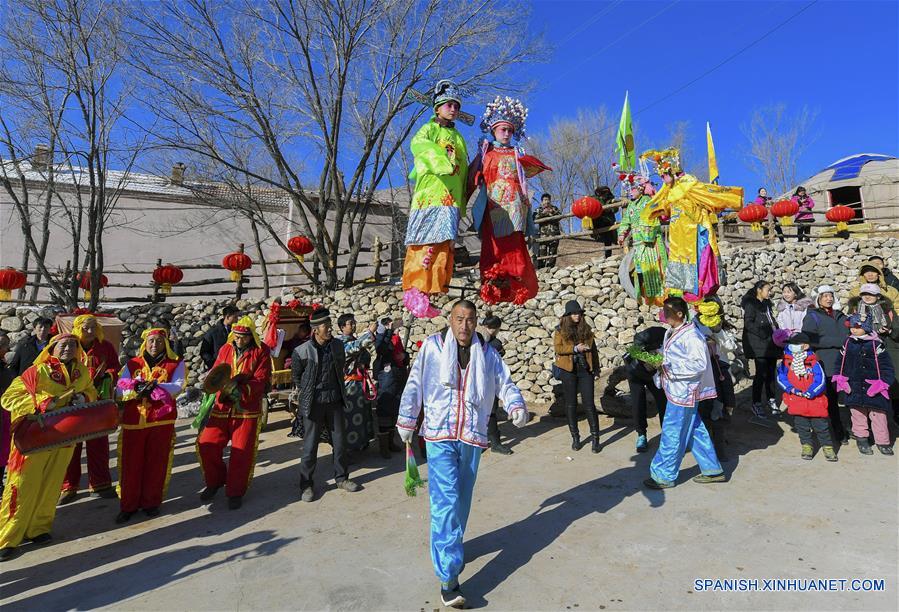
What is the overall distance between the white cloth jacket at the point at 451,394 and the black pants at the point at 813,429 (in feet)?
12.0

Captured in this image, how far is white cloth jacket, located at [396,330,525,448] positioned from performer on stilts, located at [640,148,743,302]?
2.74 m

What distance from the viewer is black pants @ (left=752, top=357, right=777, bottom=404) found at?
6.32 m

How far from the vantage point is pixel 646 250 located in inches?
207

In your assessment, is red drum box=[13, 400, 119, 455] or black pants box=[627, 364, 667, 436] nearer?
red drum box=[13, 400, 119, 455]

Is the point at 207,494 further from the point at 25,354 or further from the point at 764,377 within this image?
the point at 764,377

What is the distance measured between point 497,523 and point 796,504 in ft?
7.75

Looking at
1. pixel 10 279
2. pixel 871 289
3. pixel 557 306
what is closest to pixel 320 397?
pixel 871 289

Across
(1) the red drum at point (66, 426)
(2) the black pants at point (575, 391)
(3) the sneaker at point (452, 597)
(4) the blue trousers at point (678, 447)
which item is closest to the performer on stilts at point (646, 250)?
(2) the black pants at point (575, 391)

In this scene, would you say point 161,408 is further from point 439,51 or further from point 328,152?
point 439,51

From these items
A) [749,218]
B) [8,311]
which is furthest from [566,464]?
[8,311]

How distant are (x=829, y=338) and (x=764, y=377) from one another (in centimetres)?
125

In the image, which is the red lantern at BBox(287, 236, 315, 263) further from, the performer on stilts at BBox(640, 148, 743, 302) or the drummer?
the performer on stilts at BBox(640, 148, 743, 302)

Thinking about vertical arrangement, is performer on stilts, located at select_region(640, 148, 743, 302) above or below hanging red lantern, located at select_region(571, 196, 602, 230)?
below

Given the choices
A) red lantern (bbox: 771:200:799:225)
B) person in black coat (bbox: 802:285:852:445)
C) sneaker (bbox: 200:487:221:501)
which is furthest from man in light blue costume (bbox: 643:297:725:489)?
red lantern (bbox: 771:200:799:225)
